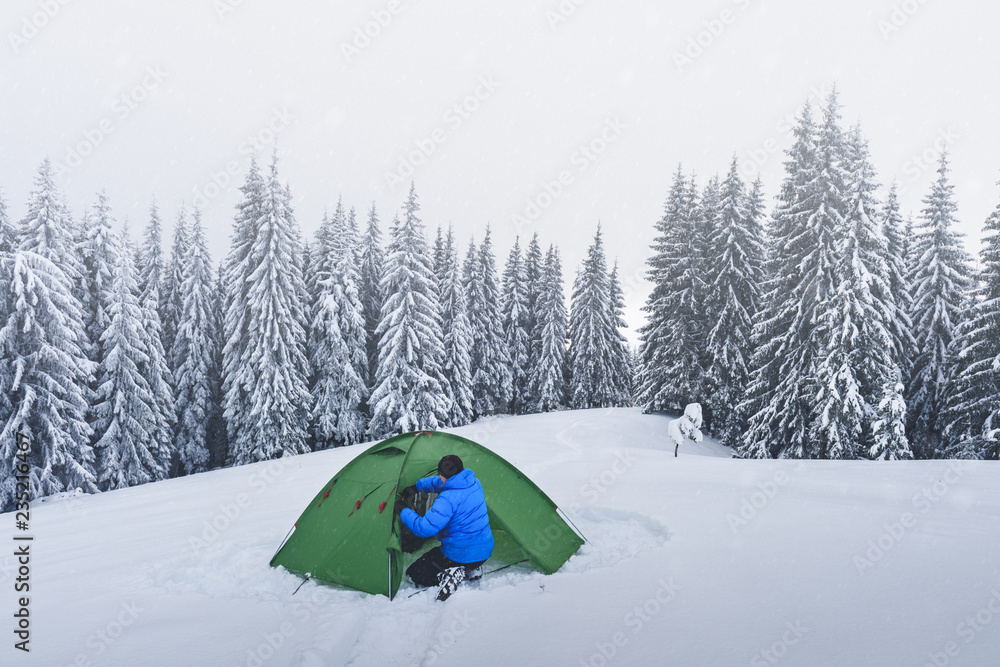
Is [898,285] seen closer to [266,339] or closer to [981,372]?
[981,372]

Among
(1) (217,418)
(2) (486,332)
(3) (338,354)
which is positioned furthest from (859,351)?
(1) (217,418)

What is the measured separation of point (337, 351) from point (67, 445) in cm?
1092

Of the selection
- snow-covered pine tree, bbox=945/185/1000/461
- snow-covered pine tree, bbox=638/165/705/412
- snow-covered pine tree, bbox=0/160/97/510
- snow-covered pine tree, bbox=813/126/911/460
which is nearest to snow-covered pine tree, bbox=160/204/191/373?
snow-covered pine tree, bbox=0/160/97/510

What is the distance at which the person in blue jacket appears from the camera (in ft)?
16.4

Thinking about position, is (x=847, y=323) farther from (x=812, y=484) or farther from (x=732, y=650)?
(x=732, y=650)

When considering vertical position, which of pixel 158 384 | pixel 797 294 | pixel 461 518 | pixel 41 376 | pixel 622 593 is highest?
pixel 797 294

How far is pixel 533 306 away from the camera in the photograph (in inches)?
1638

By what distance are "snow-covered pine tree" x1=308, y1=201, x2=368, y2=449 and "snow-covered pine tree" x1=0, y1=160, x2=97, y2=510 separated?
30.7ft

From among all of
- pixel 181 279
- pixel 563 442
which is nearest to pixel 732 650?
pixel 563 442

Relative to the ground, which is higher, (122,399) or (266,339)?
(266,339)

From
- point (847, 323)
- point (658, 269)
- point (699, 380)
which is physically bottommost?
point (699, 380)

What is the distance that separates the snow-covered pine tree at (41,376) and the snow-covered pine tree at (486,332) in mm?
21524

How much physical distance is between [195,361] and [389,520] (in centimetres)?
2410

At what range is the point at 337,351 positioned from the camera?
82.6ft
